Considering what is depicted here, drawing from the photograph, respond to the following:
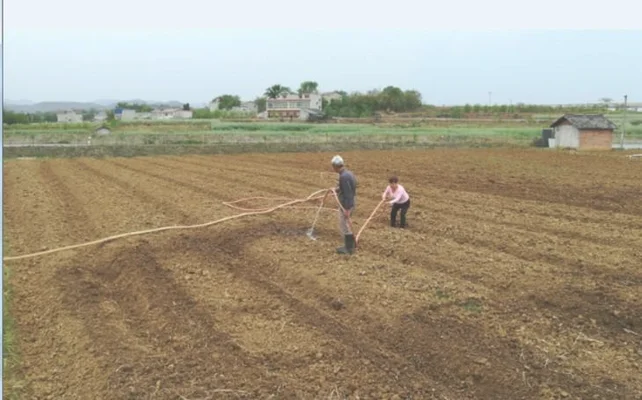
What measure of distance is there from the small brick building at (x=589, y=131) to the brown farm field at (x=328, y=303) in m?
21.6

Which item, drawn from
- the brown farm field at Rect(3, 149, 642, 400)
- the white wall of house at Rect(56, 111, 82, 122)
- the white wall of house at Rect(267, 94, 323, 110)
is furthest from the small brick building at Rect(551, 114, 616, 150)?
the white wall of house at Rect(56, 111, 82, 122)

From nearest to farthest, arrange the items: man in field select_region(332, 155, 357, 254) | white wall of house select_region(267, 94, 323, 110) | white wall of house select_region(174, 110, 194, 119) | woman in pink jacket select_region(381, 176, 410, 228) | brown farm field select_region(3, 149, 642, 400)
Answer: brown farm field select_region(3, 149, 642, 400), man in field select_region(332, 155, 357, 254), woman in pink jacket select_region(381, 176, 410, 228), white wall of house select_region(267, 94, 323, 110), white wall of house select_region(174, 110, 194, 119)

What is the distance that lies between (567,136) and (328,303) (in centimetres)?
3250

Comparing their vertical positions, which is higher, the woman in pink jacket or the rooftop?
the rooftop

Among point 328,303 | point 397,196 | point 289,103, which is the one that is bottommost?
point 328,303

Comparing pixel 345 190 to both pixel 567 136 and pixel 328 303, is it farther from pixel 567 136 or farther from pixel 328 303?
pixel 567 136

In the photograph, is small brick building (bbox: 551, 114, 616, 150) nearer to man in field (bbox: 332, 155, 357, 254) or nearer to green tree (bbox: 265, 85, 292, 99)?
man in field (bbox: 332, 155, 357, 254)

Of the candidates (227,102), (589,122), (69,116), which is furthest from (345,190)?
(227,102)

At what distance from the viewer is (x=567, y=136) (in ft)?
119

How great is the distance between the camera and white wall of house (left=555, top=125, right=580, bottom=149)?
35562mm

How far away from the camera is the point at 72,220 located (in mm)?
12867

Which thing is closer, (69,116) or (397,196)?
(397,196)

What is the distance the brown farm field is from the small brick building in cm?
2159

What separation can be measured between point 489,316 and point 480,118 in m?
78.0
